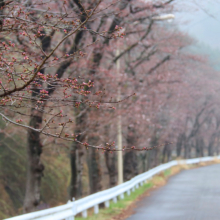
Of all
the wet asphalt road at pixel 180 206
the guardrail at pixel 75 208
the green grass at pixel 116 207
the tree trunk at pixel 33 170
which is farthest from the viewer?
the green grass at pixel 116 207

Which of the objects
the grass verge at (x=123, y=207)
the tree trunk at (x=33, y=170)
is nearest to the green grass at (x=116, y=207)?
the grass verge at (x=123, y=207)

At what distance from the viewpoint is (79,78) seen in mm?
5758

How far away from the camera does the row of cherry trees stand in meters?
5.59

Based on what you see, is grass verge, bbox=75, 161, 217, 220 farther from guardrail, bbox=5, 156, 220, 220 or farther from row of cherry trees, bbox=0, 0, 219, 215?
row of cherry trees, bbox=0, 0, 219, 215

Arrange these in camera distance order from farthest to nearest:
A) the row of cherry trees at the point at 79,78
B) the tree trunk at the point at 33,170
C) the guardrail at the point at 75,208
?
the tree trunk at the point at 33,170 → the guardrail at the point at 75,208 → the row of cherry trees at the point at 79,78

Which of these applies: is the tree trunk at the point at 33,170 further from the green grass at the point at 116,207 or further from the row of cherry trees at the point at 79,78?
the green grass at the point at 116,207

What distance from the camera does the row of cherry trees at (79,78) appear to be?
5594mm

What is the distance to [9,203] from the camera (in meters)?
18.1

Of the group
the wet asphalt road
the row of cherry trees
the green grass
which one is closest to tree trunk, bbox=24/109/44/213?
the row of cherry trees

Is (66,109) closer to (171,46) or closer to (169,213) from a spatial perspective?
(169,213)

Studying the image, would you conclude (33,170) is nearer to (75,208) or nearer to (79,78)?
(75,208)

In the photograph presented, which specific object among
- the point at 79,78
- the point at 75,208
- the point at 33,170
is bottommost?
the point at 75,208

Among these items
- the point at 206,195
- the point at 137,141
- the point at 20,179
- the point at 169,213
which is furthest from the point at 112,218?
the point at 137,141

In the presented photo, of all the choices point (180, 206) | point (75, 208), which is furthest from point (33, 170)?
point (180, 206)
